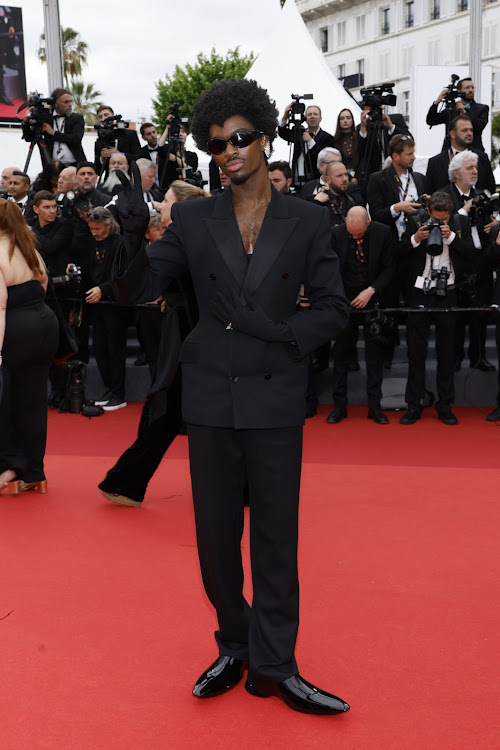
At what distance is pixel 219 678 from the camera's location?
3.03 metres

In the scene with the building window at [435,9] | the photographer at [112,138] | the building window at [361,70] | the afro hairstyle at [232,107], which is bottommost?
the afro hairstyle at [232,107]

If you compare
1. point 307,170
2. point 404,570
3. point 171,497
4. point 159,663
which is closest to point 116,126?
point 307,170

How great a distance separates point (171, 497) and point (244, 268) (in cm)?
312

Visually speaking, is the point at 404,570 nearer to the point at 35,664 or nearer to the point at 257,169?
the point at 35,664

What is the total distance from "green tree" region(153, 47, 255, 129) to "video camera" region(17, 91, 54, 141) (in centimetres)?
3154

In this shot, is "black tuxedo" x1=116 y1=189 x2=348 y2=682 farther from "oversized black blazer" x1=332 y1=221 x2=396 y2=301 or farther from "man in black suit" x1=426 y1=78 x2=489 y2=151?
"man in black suit" x1=426 y1=78 x2=489 y2=151

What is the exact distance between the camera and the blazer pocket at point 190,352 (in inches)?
113

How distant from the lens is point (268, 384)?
281 centimetres

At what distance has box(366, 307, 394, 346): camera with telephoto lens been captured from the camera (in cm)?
775

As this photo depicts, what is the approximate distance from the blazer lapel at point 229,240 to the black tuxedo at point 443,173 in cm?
648

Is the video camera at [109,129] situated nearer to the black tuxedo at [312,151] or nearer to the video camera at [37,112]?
the video camera at [37,112]

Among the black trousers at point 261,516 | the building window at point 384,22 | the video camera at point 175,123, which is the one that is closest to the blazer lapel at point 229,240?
the black trousers at point 261,516

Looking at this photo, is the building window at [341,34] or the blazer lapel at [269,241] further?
the building window at [341,34]

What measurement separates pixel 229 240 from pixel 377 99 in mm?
7133
